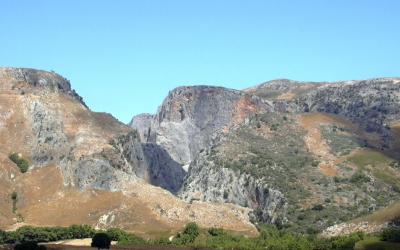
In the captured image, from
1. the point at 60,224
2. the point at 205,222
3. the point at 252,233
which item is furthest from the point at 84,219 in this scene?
the point at 252,233

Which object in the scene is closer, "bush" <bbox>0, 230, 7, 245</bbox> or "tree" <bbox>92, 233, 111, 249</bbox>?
"tree" <bbox>92, 233, 111, 249</bbox>

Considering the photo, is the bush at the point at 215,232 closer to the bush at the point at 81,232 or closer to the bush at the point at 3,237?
the bush at the point at 81,232

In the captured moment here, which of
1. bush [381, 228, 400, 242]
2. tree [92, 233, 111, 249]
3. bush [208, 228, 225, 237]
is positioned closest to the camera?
tree [92, 233, 111, 249]

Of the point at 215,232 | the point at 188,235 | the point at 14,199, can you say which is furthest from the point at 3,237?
the point at 215,232

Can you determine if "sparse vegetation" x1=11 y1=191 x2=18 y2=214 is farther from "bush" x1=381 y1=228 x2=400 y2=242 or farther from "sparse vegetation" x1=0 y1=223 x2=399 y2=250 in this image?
"bush" x1=381 y1=228 x2=400 y2=242

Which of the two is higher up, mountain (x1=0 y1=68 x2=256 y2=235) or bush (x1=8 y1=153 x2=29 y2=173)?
bush (x1=8 y1=153 x2=29 y2=173)

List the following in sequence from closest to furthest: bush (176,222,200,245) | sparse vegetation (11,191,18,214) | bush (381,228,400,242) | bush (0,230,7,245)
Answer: bush (381,228,400,242)
bush (176,222,200,245)
bush (0,230,7,245)
sparse vegetation (11,191,18,214)

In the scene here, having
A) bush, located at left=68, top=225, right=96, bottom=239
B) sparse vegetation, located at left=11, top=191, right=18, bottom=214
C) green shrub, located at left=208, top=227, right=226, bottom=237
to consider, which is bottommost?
green shrub, located at left=208, top=227, right=226, bottom=237

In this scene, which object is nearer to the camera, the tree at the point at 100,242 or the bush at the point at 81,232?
the tree at the point at 100,242

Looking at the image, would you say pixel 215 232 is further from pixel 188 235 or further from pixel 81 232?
pixel 81 232

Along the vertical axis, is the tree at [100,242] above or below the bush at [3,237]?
above

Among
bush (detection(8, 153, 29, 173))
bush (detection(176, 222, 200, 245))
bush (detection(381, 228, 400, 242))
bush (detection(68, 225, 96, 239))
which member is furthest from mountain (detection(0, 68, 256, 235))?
bush (detection(381, 228, 400, 242))

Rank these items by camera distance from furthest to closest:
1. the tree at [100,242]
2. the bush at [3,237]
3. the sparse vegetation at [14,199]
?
the sparse vegetation at [14,199], the bush at [3,237], the tree at [100,242]

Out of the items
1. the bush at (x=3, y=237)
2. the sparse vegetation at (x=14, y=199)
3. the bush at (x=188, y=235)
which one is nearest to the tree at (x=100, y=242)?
the bush at (x=188, y=235)
